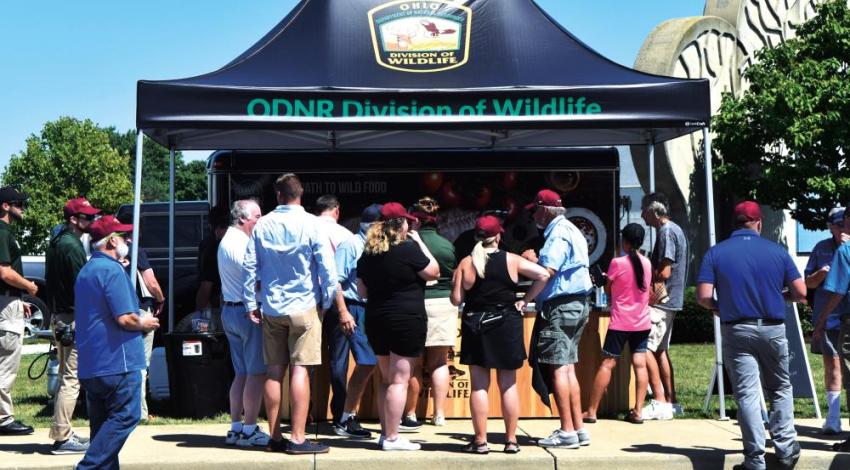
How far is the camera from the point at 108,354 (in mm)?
6555

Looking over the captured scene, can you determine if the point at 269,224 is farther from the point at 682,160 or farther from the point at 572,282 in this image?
the point at 682,160

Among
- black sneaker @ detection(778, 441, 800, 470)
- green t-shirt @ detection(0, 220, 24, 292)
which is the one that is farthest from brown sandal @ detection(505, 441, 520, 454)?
green t-shirt @ detection(0, 220, 24, 292)

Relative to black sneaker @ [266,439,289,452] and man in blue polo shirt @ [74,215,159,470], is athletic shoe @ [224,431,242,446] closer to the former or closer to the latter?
black sneaker @ [266,439,289,452]

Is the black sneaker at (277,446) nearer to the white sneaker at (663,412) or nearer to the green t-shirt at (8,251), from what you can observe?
the green t-shirt at (8,251)

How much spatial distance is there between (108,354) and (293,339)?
1412mm

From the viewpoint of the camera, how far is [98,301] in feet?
21.7

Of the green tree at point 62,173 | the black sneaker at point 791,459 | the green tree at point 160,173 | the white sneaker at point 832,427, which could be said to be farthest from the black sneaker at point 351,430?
the green tree at point 160,173

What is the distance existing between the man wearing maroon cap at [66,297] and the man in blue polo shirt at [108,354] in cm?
121

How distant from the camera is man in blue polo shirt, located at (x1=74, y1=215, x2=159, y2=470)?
21.5 feet

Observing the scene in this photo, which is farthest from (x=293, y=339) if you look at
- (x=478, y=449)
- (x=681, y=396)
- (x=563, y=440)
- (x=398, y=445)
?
(x=681, y=396)

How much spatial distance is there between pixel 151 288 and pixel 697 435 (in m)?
4.78

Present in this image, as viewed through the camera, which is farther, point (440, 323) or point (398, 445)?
point (440, 323)

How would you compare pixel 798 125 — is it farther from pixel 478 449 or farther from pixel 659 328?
pixel 478 449

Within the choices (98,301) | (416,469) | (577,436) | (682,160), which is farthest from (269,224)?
(682,160)
